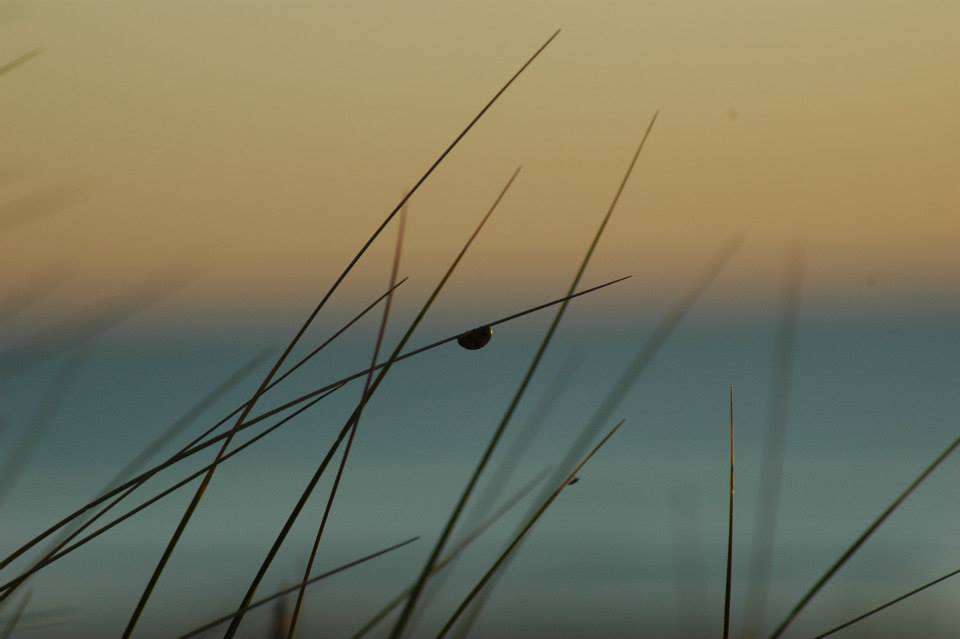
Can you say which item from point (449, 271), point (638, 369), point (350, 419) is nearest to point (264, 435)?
point (350, 419)

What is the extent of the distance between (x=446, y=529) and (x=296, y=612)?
0.26 meters

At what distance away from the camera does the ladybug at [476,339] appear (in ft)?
3.52

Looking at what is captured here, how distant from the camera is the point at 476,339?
109cm

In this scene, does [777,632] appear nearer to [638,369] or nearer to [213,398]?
[638,369]

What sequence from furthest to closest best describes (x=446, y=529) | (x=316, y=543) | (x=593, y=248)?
(x=316, y=543) < (x=593, y=248) < (x=446, y=529)

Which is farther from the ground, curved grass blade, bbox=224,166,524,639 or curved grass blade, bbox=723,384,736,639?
curved grass blade, bbox=224,166,524,639

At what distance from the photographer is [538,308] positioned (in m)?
1.02

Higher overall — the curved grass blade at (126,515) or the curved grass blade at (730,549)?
the curved grass blade at (126,515)

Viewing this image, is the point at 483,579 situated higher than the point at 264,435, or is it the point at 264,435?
the point at 264,435

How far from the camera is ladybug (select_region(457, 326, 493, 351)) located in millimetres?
1073

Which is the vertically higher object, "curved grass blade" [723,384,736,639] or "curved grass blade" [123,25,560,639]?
"curved grass blade" [123,25,560,639]

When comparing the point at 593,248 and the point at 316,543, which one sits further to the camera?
the point at 316,543

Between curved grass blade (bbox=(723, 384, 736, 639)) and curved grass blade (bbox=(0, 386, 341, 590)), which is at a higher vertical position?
curved grass blade (bbox=(0, 386, 341, 590))

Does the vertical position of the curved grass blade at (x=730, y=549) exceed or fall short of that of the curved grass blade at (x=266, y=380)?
it falls short
